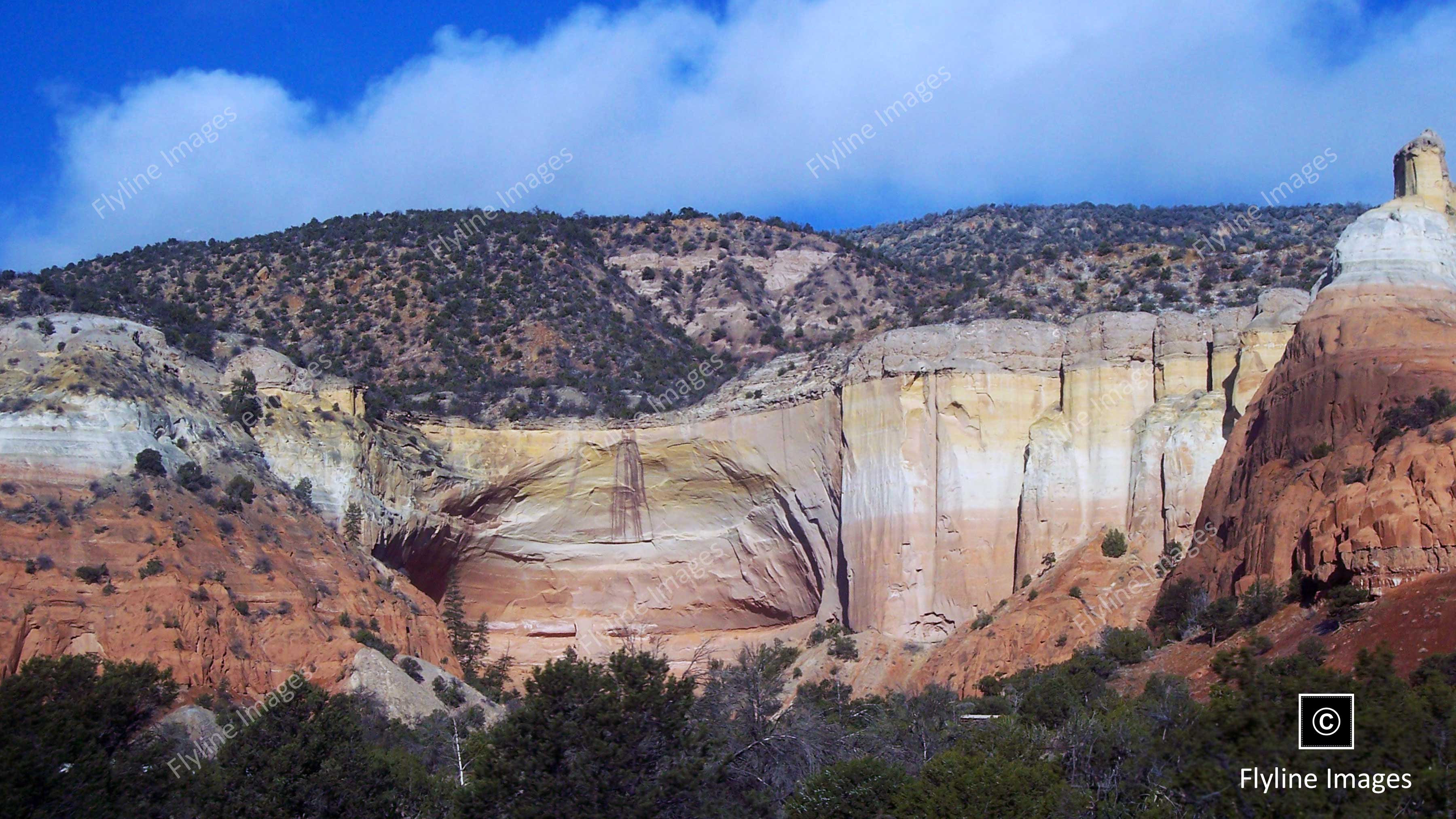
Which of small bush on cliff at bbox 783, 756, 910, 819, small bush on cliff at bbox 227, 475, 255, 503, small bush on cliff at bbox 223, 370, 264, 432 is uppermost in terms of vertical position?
small bush on cliff at bbox 223, 370, 264, 432

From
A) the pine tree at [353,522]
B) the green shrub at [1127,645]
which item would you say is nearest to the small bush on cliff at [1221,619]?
the green shrub at [1127,645]

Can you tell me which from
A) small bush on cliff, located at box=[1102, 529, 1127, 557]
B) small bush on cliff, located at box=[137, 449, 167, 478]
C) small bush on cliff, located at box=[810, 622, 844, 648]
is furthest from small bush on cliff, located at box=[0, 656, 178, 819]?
small bush on cliff, located at box=[1102, 529, 1127, 557]

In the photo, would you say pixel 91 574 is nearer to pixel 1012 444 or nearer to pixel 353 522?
pixel 353 522

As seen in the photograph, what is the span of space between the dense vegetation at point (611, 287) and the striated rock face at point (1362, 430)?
11.6 metres

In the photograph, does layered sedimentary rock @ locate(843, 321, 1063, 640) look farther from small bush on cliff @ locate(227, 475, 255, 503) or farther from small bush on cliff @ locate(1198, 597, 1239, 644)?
small bush on cliff @ locate(227, 475, 255, 503)

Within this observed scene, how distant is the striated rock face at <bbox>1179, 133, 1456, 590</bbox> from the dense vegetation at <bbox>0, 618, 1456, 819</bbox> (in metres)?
3.92

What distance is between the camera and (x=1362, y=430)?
3681 centimetres

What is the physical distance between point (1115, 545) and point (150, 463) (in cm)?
2656

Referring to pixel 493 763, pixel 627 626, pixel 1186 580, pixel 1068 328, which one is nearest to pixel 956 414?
pixel 1068 328

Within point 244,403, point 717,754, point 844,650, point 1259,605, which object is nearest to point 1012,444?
point 844,650

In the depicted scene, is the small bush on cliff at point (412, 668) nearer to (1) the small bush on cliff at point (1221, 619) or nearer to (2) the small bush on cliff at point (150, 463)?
(2) the small bush on cliff at point (150, 463)

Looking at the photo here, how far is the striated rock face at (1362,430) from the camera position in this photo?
32.2 meters

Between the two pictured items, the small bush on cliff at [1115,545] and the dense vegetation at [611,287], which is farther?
the dense vegetation at [611,287]

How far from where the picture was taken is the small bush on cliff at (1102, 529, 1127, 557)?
143 ft
